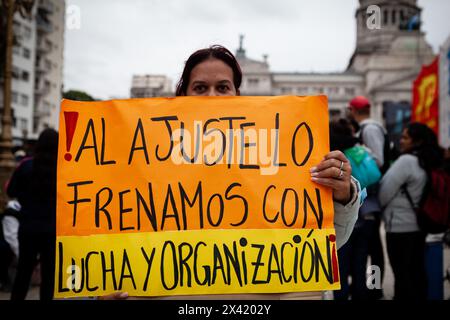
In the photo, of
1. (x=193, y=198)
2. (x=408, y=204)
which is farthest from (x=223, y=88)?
(x=408, y=204)

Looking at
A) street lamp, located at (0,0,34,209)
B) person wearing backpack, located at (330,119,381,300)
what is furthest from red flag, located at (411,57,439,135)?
street lamp, located at (0,0,34,209)

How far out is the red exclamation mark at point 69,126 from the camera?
5.43ft

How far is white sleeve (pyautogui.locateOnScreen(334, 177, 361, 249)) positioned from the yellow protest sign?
0.08 m

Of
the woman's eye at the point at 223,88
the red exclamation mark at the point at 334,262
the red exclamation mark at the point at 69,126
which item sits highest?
the woman's eye at the point at 223,88

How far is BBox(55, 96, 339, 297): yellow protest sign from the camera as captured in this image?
1.55m

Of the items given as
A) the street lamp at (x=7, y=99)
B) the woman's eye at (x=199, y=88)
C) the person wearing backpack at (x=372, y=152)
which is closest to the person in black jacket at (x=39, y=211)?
the woman's eye at (x=199, y=88)

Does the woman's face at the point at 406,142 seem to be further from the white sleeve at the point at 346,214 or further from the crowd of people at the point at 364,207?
the white sleeve at the point at 346,214

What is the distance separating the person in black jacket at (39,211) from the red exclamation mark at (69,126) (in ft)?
7.59

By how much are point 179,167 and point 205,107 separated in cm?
27

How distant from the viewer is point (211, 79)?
5.86 feet

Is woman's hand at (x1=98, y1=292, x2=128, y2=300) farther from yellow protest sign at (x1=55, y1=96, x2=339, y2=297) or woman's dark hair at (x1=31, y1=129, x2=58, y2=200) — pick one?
woman's dark hair at (x1=31, y1=129, x2=58, y2=200)

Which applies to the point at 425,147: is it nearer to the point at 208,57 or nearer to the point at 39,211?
the point at 208,57

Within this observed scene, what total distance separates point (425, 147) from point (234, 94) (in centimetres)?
266
